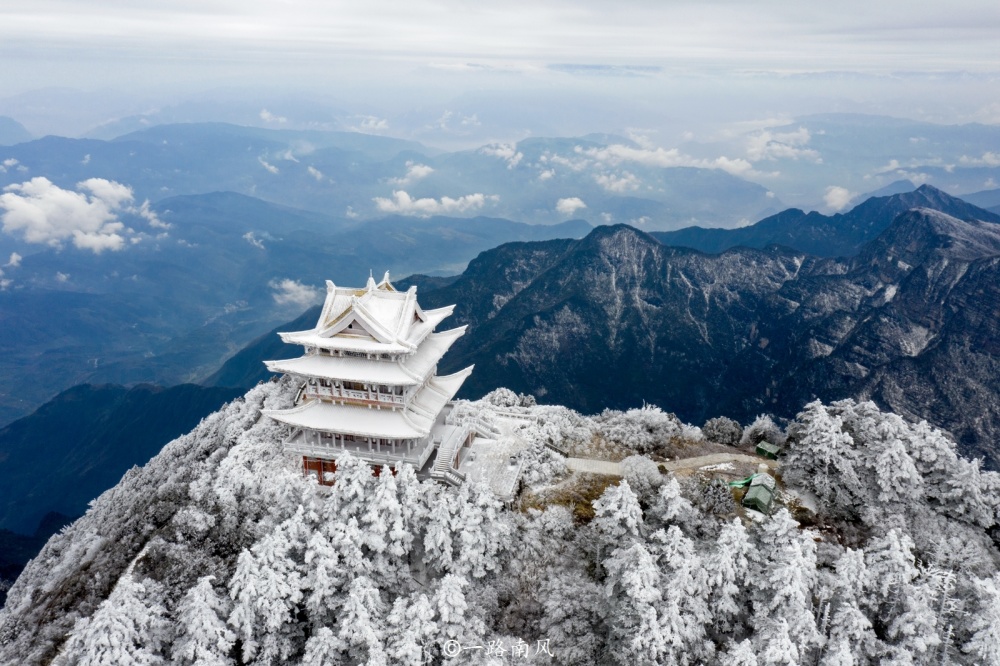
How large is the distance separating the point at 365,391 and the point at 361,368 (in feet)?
6.07

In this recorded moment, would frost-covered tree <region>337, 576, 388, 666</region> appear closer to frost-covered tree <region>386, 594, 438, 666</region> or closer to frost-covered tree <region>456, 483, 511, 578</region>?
frost-covered tree <region>386, 594, 438, 666</region>

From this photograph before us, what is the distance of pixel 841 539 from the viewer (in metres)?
39.4

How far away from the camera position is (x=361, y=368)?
4219 centimetres

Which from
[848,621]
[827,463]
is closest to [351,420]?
[848,621]

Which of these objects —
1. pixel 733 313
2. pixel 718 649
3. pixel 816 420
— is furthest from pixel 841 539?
pixel 733 313

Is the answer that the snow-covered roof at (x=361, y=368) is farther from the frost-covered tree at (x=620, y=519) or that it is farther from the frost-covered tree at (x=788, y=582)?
the frost-covered tree at (x=788, y=582)

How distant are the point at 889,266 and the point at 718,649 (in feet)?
481

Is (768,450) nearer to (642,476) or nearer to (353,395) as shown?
(642,476)

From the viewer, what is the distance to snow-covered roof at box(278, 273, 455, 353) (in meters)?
41.7

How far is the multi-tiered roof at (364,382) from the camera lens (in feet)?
136

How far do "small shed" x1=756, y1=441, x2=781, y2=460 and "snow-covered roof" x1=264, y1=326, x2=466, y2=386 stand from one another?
27.7m

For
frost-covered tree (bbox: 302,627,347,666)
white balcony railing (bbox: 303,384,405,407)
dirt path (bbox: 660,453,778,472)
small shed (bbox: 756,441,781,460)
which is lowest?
frost-covered tree (bbox: 302,627,347,666)

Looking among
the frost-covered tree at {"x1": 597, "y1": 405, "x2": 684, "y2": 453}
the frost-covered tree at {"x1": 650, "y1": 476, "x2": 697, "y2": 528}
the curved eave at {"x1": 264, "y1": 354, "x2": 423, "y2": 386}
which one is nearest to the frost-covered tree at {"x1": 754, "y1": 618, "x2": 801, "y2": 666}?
the frost-covered tree at {"x1": 650, "y1": 476, "x2": 697, "y2": 528}

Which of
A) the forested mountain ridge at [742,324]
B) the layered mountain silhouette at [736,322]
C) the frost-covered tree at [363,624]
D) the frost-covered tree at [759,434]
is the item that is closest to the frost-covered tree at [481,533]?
the frost-covered tree at [363,624]
